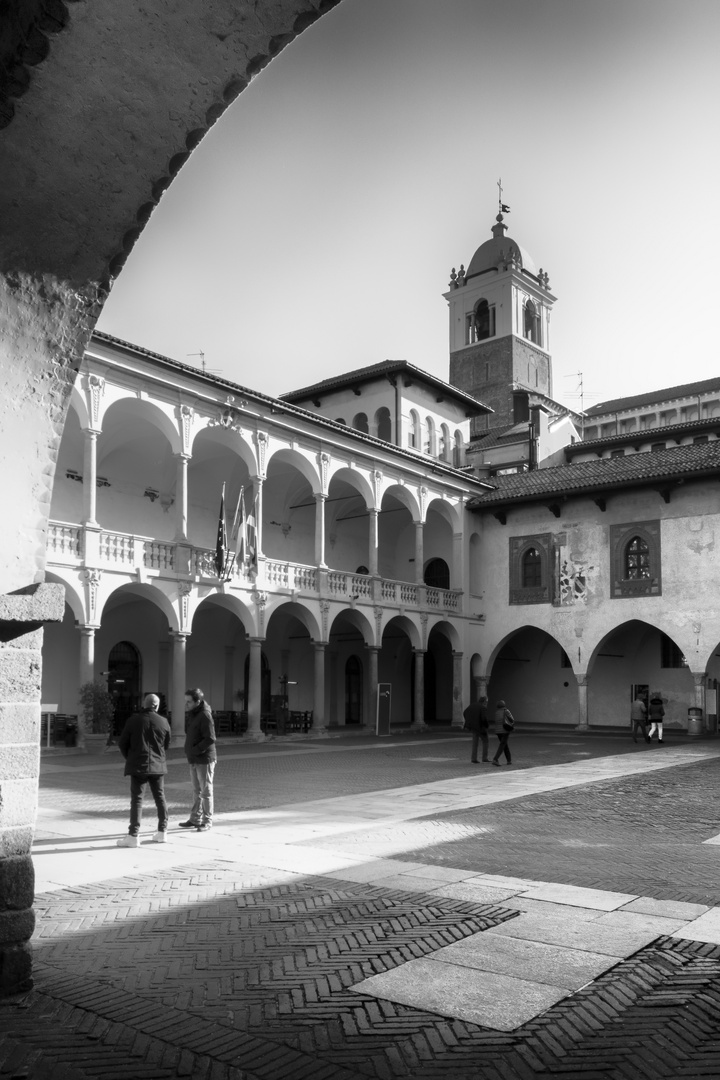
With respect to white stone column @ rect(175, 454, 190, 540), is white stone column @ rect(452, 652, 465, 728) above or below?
below

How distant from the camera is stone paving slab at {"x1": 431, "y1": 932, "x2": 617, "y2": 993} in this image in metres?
5.30

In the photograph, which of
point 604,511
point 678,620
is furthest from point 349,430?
point 678,620

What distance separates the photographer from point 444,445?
39719mm

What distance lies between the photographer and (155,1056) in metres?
4.33

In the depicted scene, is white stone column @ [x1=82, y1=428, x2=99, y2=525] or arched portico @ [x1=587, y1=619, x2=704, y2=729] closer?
white stone column @ [x1=82, y1=428, x2=99, y2=525]

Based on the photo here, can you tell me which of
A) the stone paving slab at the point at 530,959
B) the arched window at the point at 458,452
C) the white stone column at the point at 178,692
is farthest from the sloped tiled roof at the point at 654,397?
the stone paving slab at the point at 530,959

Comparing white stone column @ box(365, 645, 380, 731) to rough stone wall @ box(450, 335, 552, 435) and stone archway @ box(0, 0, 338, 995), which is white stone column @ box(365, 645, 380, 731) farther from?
rough stone wall @ box(450, 335, 552, 435)

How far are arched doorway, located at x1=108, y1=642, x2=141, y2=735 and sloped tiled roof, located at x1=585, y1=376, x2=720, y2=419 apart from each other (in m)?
39.2

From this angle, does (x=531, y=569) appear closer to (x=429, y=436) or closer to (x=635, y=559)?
(x=635, y=559)

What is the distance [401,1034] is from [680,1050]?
1283mm

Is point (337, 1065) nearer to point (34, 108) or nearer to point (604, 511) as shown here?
point (34, 108)

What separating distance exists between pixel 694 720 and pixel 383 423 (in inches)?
626

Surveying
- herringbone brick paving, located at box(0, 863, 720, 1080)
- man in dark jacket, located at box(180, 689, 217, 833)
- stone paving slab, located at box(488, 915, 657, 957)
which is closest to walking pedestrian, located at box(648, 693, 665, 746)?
man in dark jacket, located at box(180, 689, 217, 833)

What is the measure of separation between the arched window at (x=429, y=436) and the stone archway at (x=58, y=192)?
33243mm
